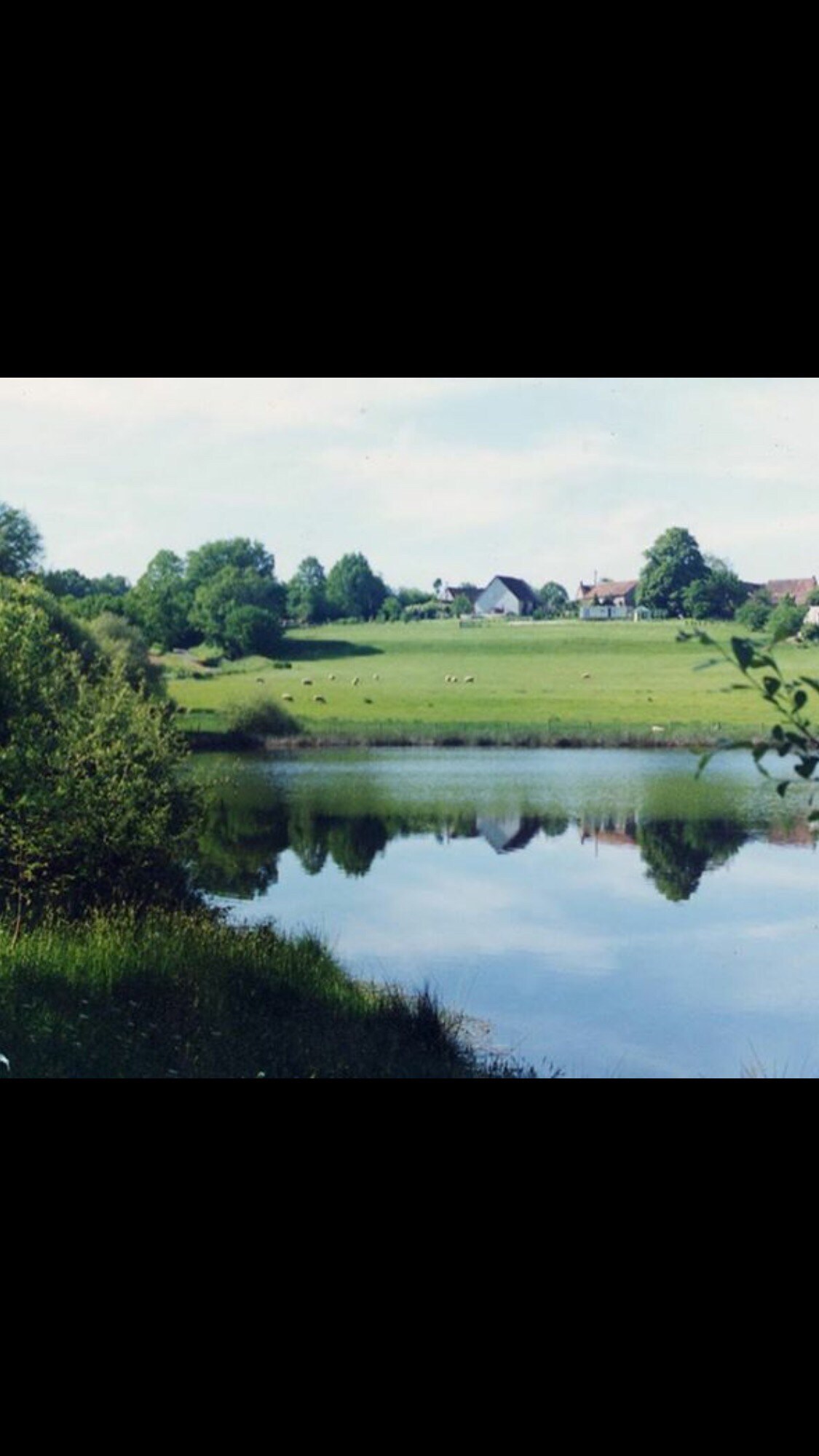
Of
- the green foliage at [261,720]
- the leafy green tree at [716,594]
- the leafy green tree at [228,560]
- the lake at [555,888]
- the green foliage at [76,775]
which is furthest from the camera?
the green foliage at [261,720]

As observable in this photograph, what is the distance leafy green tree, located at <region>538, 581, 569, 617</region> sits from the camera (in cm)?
526

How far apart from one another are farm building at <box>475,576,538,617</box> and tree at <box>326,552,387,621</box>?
1.33 feet

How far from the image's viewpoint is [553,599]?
17.3ft

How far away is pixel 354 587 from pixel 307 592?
0.59 ft

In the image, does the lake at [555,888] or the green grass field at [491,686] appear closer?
the lake at [555,888]

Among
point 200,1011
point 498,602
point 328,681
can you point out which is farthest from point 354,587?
point 200,1011

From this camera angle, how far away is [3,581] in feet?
16.1

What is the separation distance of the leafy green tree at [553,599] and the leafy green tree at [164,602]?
136 cm

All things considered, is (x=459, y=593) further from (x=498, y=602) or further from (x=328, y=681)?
(x=328, y=681)

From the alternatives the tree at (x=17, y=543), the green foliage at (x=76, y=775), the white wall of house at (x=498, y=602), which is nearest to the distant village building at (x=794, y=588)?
the white wall of house at (x=498, y=602)

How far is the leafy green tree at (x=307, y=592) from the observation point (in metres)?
5.08

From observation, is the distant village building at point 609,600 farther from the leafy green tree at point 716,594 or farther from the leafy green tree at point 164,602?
the leafy green tree at point 164,602
